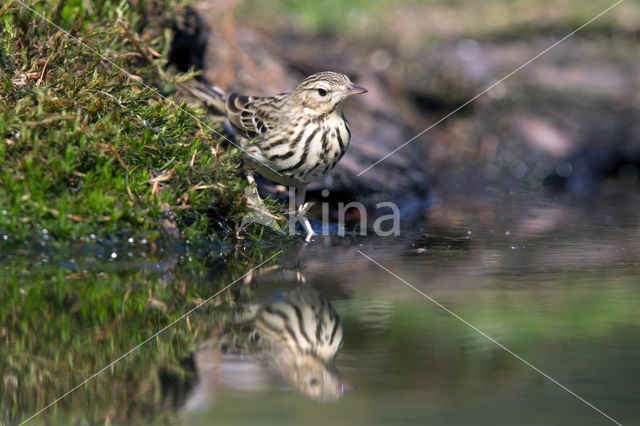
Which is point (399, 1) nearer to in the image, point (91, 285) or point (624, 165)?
point (624, 165)

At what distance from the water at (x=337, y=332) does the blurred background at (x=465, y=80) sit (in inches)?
136

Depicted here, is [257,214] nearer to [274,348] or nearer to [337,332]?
[337,332]

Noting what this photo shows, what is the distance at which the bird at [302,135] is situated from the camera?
7262 millimetres

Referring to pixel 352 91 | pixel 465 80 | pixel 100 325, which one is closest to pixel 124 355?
pixel 100 325

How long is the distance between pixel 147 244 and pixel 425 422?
3004mm

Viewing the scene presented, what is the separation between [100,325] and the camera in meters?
4.49

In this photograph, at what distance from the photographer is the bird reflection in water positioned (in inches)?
148

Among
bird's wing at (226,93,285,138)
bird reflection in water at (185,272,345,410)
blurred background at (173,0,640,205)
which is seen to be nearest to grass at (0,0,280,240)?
bird's wing at (226,93,285,138)

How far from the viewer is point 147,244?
598 centimetres

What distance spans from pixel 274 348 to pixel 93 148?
2.21m

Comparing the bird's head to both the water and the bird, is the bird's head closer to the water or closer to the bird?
the bird

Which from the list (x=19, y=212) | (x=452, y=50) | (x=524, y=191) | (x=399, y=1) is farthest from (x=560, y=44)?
(x=19, y=212)

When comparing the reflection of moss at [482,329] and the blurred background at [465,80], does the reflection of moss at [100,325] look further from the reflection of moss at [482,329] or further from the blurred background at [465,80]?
the blurred background at [465,80]

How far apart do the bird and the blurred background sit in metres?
1.83
